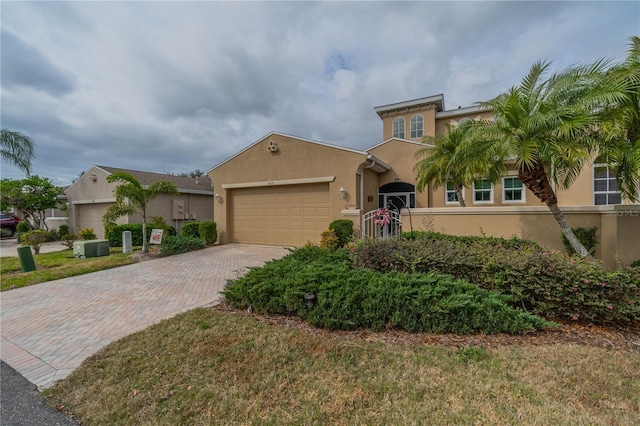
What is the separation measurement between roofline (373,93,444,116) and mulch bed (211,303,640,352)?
1617cm

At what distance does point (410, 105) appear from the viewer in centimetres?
1762

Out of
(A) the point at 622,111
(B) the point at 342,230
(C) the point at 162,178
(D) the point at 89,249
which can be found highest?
(C) the point at 162,178

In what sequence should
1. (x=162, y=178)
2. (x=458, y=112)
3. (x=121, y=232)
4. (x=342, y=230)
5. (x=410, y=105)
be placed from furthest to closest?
(x=162, y=178)
(x=410, y=105)
(x=458, y=112)
(x=121, y=232)
(x=342, y=230)

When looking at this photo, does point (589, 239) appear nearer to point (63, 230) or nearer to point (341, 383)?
point (341, 383)

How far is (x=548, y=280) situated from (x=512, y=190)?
11.3 meters

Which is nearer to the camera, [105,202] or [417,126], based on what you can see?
[105,202]

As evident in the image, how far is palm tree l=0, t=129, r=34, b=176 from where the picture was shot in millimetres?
12281

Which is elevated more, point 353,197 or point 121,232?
point 353,197

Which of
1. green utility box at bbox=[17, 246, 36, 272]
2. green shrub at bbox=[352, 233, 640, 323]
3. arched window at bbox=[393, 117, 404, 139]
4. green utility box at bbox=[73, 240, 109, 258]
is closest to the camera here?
green shrub at bbox=[352, 233, 640, 323]

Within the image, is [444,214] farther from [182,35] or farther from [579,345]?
[182,35]

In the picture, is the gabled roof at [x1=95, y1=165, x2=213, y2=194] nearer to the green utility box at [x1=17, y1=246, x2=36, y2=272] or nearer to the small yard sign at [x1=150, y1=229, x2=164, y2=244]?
the small yard sign at [x1=150, y1=229, x2=164, y2=244]

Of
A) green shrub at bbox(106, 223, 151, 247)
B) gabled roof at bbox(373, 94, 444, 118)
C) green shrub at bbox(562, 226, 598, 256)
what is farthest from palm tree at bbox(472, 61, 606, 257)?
green shrub at bbox(106, 223, 151, 247)

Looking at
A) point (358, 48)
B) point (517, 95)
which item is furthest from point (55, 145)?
point (517, 95)

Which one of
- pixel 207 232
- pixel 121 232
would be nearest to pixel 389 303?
pixel 207 232
